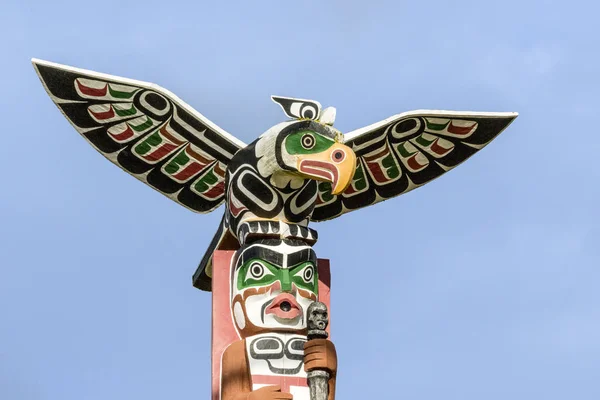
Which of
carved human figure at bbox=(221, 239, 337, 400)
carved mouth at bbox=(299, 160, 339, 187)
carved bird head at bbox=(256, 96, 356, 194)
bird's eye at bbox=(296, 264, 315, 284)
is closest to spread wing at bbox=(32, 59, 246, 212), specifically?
carved bird head at bbox=(256, 96, 356, 194)

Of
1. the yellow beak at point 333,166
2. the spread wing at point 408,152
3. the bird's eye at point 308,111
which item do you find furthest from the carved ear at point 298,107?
the spread wing at point 408,152

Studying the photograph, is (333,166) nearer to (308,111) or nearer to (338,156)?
(338,156)

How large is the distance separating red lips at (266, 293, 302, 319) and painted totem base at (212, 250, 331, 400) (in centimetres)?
57

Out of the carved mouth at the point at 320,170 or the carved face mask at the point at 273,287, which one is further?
the carved mouth at the point at 320,170

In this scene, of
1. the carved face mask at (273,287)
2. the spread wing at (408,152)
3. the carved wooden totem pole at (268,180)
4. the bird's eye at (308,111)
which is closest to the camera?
the carved wooden totem pole at (268,180)

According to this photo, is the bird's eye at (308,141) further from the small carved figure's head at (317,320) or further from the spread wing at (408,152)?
the small carved figure's head at (317,320)

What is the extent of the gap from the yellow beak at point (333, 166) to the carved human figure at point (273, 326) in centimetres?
85

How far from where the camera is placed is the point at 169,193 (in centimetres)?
2162

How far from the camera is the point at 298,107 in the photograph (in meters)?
20.3

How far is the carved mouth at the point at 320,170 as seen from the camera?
65.4 ft

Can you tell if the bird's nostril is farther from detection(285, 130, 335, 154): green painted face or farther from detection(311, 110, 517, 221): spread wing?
detection(311, 110, 517, 221): spread wing

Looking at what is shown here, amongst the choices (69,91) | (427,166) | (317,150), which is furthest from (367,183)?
(69,91)

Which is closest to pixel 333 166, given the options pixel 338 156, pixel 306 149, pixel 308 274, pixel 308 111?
pixel 338 156

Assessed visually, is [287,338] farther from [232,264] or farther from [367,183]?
[367,183]
